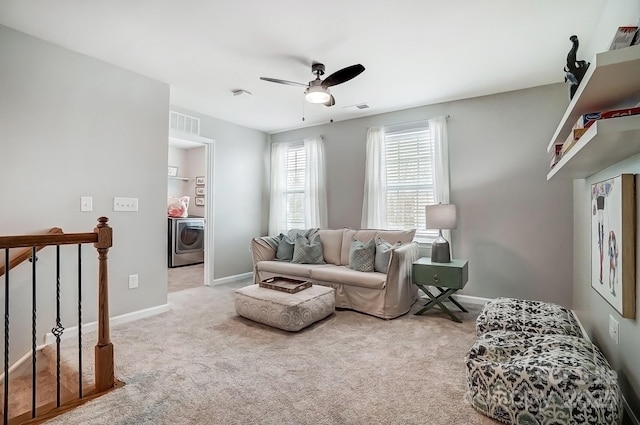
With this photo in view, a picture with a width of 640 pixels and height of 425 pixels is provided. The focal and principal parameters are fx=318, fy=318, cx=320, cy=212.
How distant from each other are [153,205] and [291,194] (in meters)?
2.39

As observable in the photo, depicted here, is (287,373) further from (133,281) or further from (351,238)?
(351,238)

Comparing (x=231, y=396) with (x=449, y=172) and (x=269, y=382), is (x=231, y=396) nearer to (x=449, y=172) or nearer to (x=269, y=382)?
(x=269, y=382)

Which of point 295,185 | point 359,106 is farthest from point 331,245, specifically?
point 359,106

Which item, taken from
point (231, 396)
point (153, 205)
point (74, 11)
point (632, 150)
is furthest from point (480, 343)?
point (74, 11)

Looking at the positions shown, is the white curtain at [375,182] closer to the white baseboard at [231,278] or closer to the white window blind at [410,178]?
the white window blind at [410,178]

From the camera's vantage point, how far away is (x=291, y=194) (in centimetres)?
544

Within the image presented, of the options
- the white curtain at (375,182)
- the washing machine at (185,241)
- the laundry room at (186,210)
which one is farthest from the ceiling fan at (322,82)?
the washing machine at (185,241)

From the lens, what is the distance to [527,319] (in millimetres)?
2287

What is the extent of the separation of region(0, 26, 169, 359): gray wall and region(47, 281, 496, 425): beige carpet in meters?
0.56

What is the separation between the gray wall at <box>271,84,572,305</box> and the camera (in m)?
3.39

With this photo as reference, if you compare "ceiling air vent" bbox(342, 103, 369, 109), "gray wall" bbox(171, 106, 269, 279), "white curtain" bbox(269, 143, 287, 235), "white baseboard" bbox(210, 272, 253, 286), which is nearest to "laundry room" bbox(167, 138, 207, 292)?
"white baseboard" bbox(210, 272, 253, 286)

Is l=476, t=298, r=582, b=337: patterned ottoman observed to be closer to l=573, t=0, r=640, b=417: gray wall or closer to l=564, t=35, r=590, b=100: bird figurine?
l=573, t=0, r=640, b=417: gray wall

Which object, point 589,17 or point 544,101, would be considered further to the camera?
point 544,101

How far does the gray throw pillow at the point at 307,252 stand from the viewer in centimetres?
417
